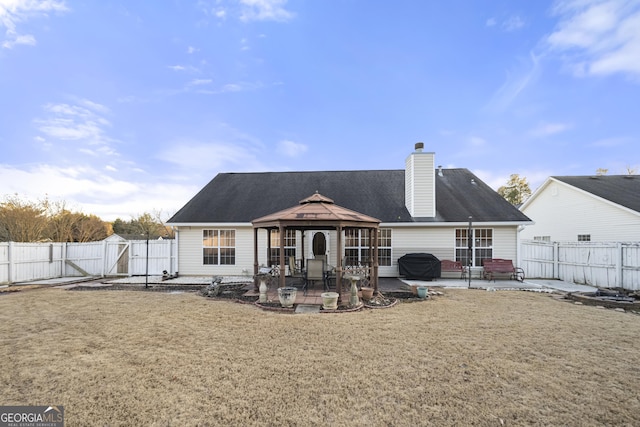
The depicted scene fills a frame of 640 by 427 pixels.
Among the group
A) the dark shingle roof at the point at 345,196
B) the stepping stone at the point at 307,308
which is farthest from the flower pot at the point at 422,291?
the dark shingle roof at the point at 345,196

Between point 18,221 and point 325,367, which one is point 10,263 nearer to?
point 18,221

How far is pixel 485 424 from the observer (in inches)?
105

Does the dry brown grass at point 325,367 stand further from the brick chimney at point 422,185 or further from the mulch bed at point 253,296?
the brick chimney at point 422,185

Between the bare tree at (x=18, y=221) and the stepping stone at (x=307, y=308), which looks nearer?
the stepping stone at (x=307, y=308)

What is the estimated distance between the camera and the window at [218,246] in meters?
12.9

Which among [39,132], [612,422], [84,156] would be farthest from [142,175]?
[612,422]

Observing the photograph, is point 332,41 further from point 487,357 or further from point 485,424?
point 485,424

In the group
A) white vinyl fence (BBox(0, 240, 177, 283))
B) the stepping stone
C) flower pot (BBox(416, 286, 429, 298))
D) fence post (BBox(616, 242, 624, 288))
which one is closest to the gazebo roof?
the stepping stone

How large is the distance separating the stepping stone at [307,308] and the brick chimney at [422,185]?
23.4ft

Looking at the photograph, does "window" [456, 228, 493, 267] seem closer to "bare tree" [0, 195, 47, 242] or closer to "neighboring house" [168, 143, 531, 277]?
"neighboring house" [168, 143, 531, 277]

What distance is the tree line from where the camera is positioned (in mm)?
17938

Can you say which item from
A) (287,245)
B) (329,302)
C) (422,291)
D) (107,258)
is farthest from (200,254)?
(422,291)

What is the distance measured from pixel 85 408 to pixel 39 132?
15942 millimetres

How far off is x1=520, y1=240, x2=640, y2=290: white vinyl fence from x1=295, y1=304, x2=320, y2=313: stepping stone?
1032cm
